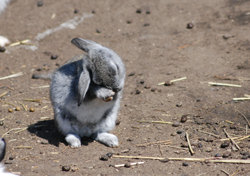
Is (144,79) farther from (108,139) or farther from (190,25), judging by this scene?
(190,25)

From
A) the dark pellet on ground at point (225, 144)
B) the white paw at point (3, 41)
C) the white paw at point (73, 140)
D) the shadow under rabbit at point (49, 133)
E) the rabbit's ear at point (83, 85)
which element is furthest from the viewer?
the white paw at point (3, 41)

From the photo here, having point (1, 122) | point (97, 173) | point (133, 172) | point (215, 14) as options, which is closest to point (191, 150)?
point (133, 172)

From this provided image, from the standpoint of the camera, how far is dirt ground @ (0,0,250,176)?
166 inches

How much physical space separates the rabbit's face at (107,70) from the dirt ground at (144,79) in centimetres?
91

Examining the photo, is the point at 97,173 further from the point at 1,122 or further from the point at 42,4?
the point at 42,4

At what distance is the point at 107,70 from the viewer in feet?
13.3

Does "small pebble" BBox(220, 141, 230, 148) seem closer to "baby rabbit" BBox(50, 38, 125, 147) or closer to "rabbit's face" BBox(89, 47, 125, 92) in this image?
"baby rabbit" BBox(50, 38, 125, 147)

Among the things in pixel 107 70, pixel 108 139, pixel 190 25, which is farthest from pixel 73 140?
Result: pixel 190 25

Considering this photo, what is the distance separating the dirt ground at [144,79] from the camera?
4207 mm

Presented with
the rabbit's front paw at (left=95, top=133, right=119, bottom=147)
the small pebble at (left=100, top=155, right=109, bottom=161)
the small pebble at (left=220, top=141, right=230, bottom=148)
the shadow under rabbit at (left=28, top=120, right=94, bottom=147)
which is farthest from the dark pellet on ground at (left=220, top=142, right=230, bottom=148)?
the shadow under rabbit at (left=28, top=120, right=94, bottom=147)

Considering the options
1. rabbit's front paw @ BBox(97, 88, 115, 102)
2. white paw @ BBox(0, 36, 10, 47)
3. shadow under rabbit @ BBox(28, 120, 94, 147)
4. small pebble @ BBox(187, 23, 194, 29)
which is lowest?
shadow under rabbit @ BBox(28, 120, 94, 147)

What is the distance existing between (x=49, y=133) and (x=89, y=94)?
1053 millimetres

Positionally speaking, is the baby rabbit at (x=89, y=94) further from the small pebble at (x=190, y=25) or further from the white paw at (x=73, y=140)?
→ the small pebble at (x=190, y=25)

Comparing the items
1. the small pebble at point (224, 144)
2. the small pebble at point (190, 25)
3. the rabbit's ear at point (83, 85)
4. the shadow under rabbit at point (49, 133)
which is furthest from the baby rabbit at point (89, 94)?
the small pebble at point (190, 25)
